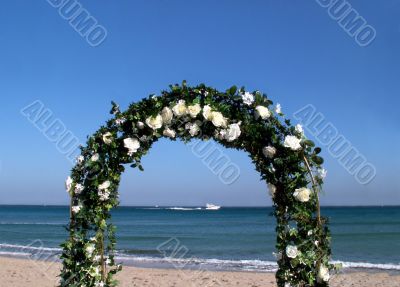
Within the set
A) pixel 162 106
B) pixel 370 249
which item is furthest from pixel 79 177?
pixel 370 249

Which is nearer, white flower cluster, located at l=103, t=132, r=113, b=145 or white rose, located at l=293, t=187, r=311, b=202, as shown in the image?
white rose, located at l=293, t=187, r=311, b=202

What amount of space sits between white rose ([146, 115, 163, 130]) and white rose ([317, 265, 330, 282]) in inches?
76.2

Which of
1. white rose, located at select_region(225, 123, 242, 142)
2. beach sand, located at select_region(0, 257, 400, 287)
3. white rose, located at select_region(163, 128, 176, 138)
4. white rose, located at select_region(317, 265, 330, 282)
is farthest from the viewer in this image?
beach sand, located at select_region(0, 257, 400, 287)

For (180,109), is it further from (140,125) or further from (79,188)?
(79,188)

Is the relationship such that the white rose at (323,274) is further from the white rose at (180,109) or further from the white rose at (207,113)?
the white rose at (180,109)

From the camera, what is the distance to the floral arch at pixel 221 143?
13.9ft

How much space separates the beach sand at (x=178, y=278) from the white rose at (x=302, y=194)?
24.7 ft

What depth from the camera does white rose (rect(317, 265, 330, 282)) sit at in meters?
4.12

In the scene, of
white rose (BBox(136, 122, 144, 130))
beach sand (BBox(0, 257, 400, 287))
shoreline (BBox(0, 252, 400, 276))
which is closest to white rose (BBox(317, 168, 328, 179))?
white rose (BBox(136, 122, 144, 130))

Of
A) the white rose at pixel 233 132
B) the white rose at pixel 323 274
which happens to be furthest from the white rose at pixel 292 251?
the white rose at pixel 233 132

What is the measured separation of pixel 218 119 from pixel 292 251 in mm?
1358

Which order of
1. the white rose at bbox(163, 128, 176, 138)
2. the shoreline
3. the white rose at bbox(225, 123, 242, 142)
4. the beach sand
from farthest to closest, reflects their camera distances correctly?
1. the shoreline
2. the beach sand
3. the white rose at bbox(163, 128, 176, 138)
4. the white rose at bbox(225, 123, 242, 142)

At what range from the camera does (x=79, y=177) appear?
441 centimetres

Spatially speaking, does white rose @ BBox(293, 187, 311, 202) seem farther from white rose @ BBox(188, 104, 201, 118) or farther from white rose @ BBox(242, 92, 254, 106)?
white rose @ BBox(188, 104, 201, 118)
